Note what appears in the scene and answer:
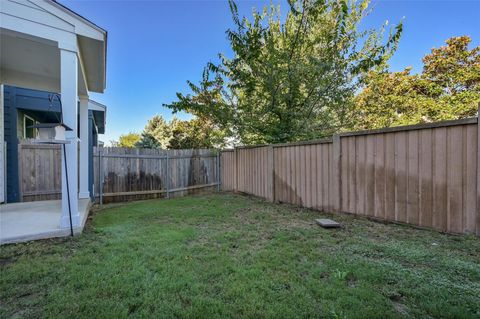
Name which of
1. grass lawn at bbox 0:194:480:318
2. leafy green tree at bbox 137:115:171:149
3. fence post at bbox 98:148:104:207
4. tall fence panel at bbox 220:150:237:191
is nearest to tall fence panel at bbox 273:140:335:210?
grass lawn at bbox 0:194:480:318

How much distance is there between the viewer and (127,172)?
23.6ft

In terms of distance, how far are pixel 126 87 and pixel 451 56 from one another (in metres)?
18.4

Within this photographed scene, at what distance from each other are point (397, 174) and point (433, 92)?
515 inches

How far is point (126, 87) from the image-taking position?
13953 mm

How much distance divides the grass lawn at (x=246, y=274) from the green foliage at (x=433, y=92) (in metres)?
10.1

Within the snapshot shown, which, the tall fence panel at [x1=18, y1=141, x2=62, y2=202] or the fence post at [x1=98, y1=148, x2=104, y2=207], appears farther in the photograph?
the fence post at [x1=98, y1=148, x2=104, y2=207]

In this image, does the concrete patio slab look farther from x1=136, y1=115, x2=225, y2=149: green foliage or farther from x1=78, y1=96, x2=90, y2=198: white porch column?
x1=136, y1=115, x2=225, y2=149: green foliage

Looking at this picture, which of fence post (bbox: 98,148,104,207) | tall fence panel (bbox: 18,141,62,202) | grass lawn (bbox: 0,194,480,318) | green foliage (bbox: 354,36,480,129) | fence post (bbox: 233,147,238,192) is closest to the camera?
grass lawn (bbox: 0,194,480,318)

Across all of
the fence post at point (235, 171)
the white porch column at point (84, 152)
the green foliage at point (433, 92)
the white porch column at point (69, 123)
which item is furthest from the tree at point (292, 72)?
the green foliage at point (433, 92)

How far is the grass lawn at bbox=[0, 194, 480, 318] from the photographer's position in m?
1.67

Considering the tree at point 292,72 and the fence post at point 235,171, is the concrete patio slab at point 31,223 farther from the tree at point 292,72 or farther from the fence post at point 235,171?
the fence post at point 235,171

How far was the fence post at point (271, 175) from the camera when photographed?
617 centimetres

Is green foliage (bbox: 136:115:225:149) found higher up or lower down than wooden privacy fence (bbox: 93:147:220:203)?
higher up

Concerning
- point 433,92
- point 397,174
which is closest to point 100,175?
point 397,174
